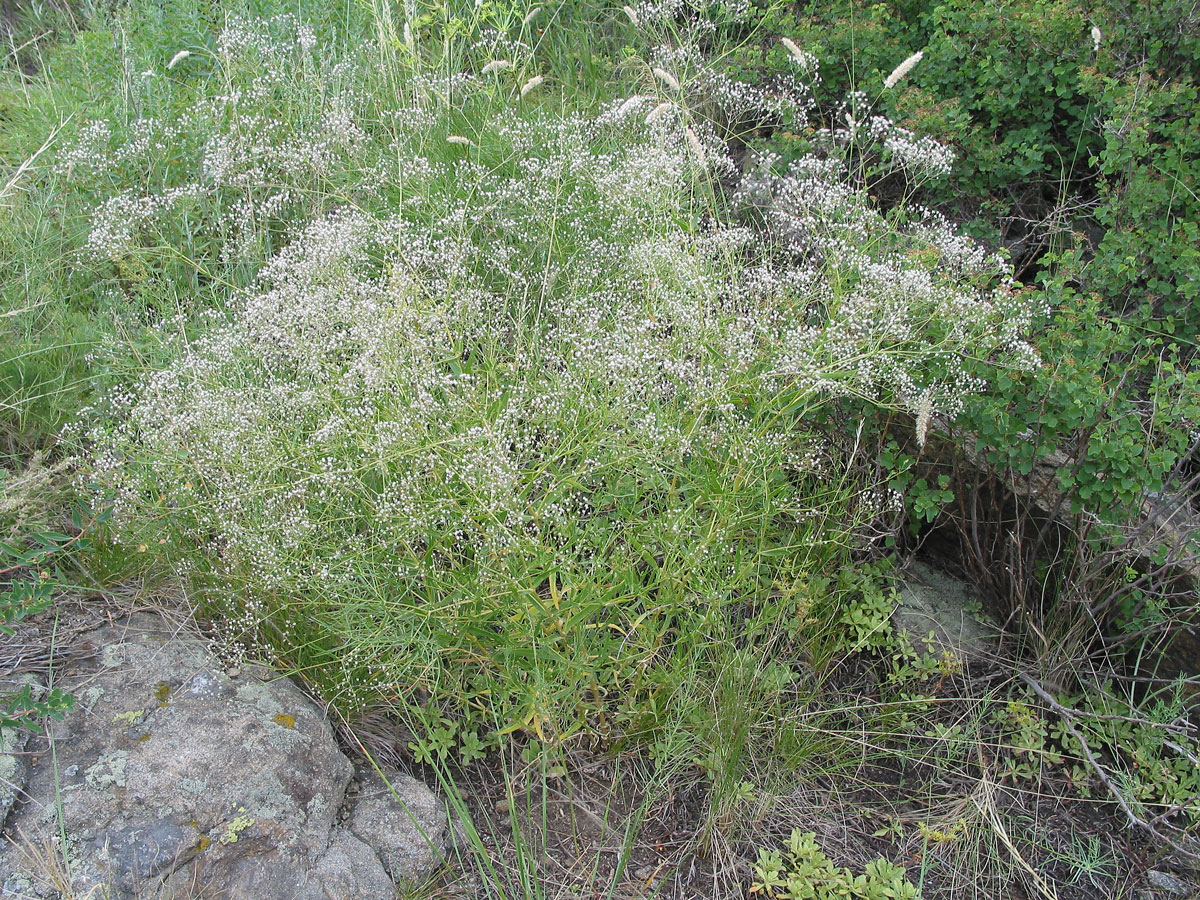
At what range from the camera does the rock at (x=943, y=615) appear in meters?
3.50

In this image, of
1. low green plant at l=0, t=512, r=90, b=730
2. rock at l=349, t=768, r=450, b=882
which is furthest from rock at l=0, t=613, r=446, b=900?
low green plant at l=0, t=512, r=90, b=730

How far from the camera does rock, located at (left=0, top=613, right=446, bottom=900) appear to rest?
2.36 m

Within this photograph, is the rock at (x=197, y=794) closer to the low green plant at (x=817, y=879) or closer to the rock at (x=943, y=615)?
the low green plant at (x=817, y=879)

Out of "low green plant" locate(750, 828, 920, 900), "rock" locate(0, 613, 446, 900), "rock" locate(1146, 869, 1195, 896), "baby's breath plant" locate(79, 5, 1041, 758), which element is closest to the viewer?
"rock" locate(0, 613, 446, 900)

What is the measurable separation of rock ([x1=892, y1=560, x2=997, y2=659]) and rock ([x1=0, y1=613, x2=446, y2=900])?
2.02m

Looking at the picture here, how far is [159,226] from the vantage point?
451 centimetres

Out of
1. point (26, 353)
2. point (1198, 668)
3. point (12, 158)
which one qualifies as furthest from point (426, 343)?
point (12, 158)

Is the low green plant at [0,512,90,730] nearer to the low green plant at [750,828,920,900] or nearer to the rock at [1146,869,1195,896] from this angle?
the low green plant at [750,828,920,900]

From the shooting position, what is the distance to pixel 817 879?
2.74 metres

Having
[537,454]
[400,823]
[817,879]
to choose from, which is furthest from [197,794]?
[817,879]

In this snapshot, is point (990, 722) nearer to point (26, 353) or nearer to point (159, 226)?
point (26, 353)

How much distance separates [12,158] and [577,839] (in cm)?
496

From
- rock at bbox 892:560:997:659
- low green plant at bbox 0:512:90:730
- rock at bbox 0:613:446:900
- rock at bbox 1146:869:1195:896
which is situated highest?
low green plant at bbox 0:512:90:730

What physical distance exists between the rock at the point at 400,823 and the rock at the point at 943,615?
6.45 ft
